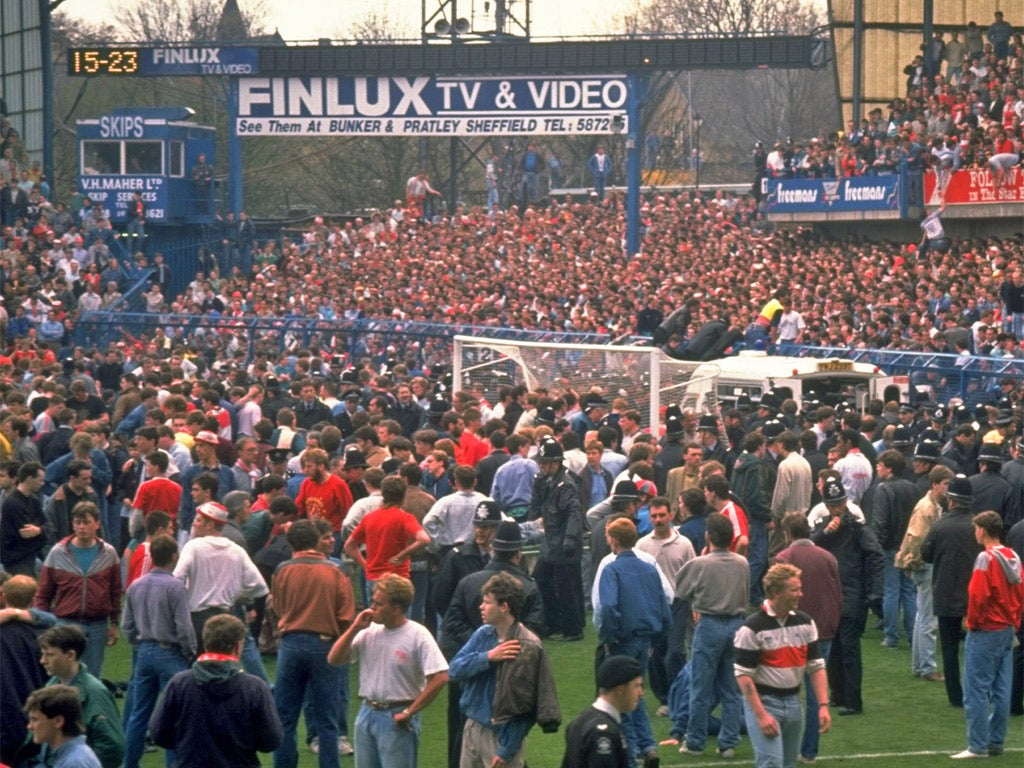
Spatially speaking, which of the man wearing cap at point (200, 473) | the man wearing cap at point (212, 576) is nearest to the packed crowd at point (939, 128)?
the man wearing cap at point (200, 473)

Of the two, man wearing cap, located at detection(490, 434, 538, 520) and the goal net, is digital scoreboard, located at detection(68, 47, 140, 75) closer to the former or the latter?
the goal net

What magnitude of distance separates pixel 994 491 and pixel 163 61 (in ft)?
113

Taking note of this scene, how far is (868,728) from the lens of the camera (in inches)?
491

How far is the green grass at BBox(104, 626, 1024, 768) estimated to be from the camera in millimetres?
11641

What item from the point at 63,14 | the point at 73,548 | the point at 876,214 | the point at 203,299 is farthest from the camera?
the point at 63,14

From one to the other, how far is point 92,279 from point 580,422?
21.4m

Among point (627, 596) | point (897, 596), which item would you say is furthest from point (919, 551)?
point (627, 596)

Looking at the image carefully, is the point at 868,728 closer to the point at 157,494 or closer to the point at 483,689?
the point at 483,689

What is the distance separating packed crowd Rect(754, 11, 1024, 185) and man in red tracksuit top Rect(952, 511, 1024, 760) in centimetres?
2201

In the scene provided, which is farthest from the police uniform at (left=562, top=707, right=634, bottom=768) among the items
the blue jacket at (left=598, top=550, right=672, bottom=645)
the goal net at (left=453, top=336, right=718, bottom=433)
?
the goal net at (left=453, top=336, right=718, bottom=433)

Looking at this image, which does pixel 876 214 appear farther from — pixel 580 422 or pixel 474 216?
pixel 580 422

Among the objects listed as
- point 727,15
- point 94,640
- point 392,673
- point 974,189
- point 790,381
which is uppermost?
point 727,15

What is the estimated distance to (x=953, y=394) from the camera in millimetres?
21875

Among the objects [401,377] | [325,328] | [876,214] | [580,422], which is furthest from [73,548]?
[876,214]
